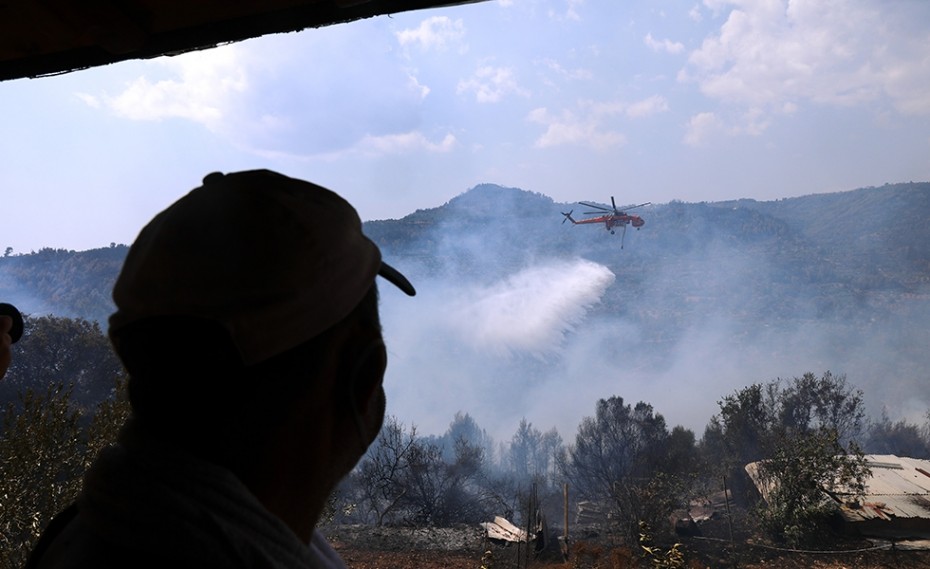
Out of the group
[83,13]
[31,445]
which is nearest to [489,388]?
[31,445]

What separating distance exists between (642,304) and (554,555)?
263 ft

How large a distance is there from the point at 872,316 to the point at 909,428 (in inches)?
1831

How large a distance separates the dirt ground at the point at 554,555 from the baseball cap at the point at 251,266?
16.4 m

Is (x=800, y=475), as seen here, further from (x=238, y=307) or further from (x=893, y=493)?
(x=238, y=307)

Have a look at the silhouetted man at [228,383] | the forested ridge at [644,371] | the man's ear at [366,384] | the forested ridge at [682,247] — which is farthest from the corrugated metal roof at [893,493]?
the forested ridge at [682,247]

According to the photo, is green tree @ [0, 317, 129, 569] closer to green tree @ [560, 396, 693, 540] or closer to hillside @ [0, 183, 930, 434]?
green tree @ [560, 396, 693, 540]

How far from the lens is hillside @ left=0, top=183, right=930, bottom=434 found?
249ft

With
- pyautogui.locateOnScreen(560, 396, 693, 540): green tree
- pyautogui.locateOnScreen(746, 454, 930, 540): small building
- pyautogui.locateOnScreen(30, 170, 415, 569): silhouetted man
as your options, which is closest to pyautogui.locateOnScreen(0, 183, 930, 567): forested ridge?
pyautogui.locateOnScreen(560, 396, 693, 540): green tree

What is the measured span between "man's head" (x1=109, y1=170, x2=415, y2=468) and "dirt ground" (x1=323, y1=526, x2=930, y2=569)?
646 inches

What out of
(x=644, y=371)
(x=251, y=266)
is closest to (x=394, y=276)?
(x=251, y=266)

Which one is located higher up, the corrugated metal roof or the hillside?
the hillside

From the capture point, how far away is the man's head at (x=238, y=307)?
95cm

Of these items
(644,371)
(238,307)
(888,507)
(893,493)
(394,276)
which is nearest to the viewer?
(238,307)

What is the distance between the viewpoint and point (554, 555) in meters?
19.3
